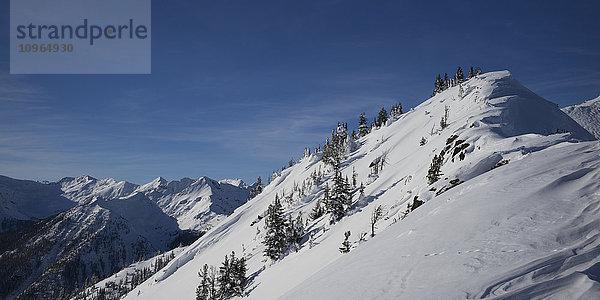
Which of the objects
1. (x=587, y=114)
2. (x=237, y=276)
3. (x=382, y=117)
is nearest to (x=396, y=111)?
(x=382, y=117)

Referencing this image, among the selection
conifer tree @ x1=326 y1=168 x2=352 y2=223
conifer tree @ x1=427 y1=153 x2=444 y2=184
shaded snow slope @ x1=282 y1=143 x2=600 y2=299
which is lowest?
conifer tree @ x1=326 y1=168 x2=352 y2=223

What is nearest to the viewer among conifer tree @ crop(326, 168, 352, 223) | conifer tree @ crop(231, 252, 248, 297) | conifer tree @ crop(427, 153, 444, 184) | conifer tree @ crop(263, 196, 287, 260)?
conifer tree @ crop(427, 153, 444, 184)

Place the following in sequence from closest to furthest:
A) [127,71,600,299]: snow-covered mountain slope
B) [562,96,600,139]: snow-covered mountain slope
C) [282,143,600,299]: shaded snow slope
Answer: [282,143,600,299]: shaded snow slope < [127,71,600,299]: snow-covered mountain slope < [562,96,600,139]: snow-covered mountain slope

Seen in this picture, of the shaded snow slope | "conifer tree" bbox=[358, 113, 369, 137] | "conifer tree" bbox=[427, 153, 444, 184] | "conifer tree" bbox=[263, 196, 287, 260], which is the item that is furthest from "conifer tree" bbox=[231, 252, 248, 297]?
"conifer tree" bbox=[358, 113, 369, 137]

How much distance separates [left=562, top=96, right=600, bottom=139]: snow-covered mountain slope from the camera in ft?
328

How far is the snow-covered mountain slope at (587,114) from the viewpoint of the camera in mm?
99988

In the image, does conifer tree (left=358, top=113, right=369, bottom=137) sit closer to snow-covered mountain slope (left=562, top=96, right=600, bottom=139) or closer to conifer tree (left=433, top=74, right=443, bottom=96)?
conifer tree (left=433, top=74, right=443, bottom=96)

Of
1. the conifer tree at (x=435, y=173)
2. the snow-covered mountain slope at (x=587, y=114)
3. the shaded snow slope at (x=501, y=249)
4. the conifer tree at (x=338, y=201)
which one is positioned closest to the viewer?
the shaded snow slope at (x=501, y=249)

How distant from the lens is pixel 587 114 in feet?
366

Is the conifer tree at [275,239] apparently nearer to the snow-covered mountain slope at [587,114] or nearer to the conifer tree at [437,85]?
the conifer tree at [437,85]

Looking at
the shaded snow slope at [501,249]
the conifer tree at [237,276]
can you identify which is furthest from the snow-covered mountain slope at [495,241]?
the conifer tree at [237,276]

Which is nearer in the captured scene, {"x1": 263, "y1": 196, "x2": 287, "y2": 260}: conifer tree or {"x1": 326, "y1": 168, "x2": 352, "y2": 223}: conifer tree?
{"x1": 263, "y1": 196, "x2": 287, "y2": 260}: conifer tree

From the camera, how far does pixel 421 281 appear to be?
7.72 metres

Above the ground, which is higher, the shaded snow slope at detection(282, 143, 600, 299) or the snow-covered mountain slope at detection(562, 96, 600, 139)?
the snow-covered mountain slope at detection(562, 96, 600, 139)
